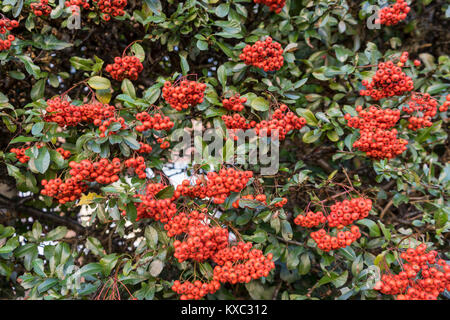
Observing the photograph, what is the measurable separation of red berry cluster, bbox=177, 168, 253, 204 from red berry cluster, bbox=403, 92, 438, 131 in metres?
1.05

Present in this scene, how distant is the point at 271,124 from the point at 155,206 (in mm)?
697

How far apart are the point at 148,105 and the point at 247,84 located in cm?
65

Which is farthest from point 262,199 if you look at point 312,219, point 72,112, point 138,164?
point 72,112

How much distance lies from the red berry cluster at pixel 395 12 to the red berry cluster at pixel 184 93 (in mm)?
1238

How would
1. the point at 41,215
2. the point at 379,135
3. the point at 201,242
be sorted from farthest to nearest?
the point at 41,215, the point at 379,135, the point at 201,242

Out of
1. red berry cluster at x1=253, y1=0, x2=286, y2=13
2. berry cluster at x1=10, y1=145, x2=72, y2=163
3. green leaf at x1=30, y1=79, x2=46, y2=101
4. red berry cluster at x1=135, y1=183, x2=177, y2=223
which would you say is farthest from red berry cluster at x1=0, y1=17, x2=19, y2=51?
red berry cluster at x1=253, y1=0, x2=286, y2=13

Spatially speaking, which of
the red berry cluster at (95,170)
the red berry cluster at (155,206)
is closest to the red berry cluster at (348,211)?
the red berry cluster at (155,206)

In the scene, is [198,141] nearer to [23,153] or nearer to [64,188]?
[64,188]

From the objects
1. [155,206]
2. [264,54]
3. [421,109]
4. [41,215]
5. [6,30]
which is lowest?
[41,215]

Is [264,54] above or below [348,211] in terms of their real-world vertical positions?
above

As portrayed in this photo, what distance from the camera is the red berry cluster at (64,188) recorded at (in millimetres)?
1515

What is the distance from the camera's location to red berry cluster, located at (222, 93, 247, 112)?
1722mm

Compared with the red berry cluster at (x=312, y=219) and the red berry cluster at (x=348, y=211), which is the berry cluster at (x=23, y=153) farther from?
the red berry cluster at (x=348, y=211)

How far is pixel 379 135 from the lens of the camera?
5.34 ft
